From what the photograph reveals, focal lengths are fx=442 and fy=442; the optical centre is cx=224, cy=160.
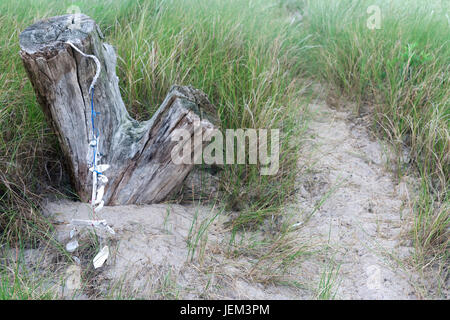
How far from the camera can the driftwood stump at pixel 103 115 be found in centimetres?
210

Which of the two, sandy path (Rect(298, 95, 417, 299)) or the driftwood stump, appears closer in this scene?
the driftwood stump

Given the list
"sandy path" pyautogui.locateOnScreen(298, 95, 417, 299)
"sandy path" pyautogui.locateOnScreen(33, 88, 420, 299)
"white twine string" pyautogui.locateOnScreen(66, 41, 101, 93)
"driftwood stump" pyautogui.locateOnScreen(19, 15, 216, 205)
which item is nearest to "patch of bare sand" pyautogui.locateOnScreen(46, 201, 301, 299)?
"sandy path" pyautogui.locateOnScreen(33, 88, 420, 299)

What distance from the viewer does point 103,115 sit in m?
2.35

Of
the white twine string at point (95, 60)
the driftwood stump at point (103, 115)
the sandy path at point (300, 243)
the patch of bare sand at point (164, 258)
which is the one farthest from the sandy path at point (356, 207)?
the white twine string at point (95, 60)

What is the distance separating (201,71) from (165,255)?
1.41 m

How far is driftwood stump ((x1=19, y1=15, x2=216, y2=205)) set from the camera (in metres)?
2.10

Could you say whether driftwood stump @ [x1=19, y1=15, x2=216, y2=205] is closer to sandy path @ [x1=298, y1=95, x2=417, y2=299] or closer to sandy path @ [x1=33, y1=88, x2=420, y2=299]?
sandy path @ [x1=33, y1=88, x2=420, y2=299]

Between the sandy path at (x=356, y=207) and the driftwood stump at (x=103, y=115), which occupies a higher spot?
the driftwood stump at (x=103, y=115)

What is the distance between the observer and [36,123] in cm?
259

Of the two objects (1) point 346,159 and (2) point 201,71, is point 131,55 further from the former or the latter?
(1) point 346,159

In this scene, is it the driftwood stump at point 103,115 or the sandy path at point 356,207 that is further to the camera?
the sandy path at point 356,207

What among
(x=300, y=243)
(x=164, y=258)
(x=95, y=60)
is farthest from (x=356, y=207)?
(x=95, y=60)

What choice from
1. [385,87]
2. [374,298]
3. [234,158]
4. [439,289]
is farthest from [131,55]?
[439,289]

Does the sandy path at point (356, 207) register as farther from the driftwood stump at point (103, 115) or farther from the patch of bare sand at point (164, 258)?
the driftwood stump at point (103, 115)
